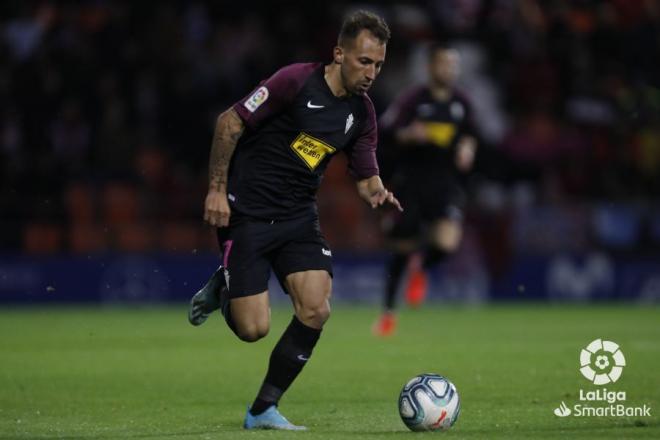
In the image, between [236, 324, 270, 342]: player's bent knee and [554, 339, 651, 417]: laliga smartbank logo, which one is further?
[554, 339, 651, 417]: laliga smartbank logo

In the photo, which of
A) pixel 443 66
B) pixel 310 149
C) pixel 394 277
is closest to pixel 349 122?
pixel 310 149

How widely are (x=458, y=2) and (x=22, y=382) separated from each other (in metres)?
13.3

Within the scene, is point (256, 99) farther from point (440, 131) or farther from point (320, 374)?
point (440, 131)

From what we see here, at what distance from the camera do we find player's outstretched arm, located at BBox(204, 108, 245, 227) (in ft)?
22.0

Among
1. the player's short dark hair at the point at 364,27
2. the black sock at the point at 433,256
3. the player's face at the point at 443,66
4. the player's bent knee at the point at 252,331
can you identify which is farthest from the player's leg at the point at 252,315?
the black sock at the point at 433,256

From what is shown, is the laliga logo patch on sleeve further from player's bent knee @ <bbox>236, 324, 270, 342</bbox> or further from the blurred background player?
the blurred background player

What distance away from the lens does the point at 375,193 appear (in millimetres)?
7227

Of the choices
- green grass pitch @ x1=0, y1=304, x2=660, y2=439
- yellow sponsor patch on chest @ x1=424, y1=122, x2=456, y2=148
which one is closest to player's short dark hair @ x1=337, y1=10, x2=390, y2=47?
green grass pitch @ x1=0, y1=304, x2=660, y2=439

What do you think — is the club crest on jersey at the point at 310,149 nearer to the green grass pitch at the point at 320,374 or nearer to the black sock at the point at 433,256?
the green grass pitch at the point at 320,374

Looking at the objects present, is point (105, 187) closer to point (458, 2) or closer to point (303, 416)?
point (458, 2)

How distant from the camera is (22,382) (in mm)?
9133

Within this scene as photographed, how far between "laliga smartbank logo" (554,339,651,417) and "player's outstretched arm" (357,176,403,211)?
1518mm

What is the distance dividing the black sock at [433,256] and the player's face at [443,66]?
1.76 m

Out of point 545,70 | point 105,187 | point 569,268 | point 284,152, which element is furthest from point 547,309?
point 284,152
